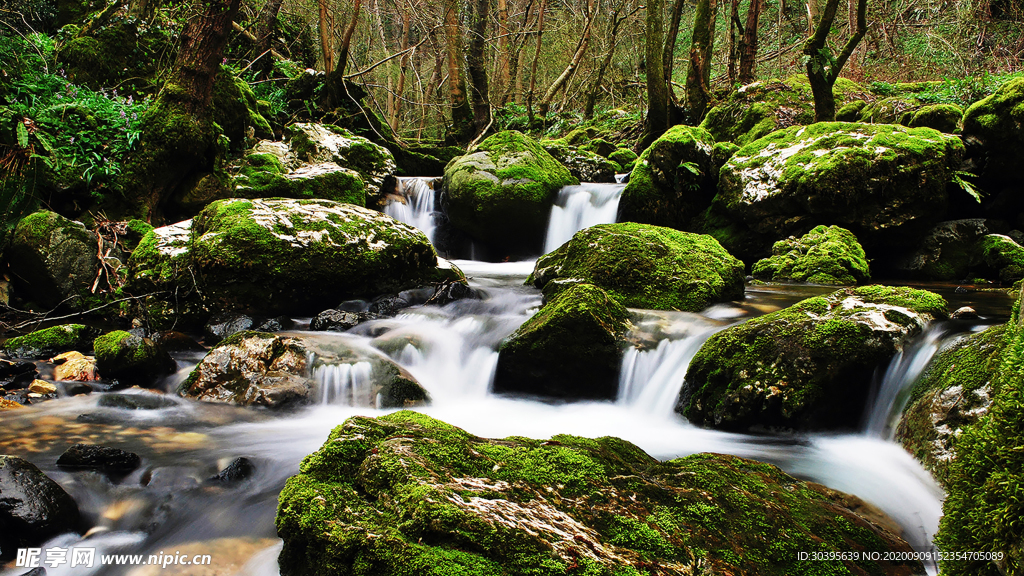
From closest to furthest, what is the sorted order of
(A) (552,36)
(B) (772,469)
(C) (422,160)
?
(B) (772,469), (C) (422,160), (A) (552,36)

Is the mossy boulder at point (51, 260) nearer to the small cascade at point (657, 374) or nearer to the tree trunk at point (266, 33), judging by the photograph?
the small cascade at point (657, 374)

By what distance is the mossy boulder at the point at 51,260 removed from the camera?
22.1ft

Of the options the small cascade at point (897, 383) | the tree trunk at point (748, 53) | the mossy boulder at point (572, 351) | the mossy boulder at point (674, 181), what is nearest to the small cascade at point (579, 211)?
the mossy boulder at point (674, 181)

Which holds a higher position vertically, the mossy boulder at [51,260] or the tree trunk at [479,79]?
the tree trunk at [479,79]

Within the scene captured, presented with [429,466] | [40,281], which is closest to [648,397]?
[429,466]

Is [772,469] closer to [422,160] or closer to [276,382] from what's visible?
[276,382]

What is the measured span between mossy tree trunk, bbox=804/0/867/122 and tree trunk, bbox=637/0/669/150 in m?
3.31

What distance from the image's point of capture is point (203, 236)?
662 centimetres

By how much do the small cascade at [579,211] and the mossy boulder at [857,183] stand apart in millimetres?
2643

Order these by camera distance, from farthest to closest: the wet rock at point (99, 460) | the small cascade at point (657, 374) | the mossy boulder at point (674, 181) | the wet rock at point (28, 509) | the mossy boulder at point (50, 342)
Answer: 1. the mossy boulder at point (674, 181)
2. the mossy boulder at point (50, 342)
3. the small cascade at point (657, 374)
4. the wet rock at point (99, 460)
5. the wet rock at point (28, 509)

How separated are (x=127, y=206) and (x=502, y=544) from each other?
8726mm

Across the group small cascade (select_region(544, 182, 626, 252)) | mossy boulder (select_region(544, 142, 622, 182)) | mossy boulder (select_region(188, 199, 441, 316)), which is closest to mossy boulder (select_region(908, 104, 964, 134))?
small cascade (select_region(544, 182, 626, 252))

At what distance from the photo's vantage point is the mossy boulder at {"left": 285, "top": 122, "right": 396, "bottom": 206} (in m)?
10.7

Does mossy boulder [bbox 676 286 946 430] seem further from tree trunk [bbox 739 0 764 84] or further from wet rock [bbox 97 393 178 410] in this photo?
tree trunk [bbox 739 0 764 84]
